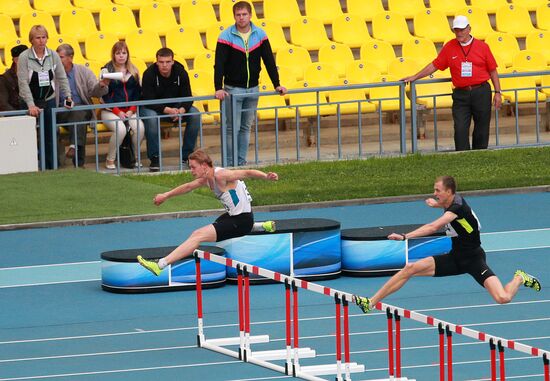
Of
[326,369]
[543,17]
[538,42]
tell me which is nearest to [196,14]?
[538,42]

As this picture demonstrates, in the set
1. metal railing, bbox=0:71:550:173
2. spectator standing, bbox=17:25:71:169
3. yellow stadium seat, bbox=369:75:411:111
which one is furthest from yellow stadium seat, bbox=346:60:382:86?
spectator standing, bbox=17:25:71:169

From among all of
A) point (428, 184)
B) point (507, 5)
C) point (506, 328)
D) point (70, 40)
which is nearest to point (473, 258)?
point (506, 328)

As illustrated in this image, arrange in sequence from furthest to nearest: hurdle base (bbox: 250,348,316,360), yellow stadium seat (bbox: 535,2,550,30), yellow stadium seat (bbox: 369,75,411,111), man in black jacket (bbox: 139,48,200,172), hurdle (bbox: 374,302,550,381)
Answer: yellow stadium seat (bbox: 535,2,550,30) → yellow stadium seat (bbox: 369,75,411,111) → man in black jacket (bbox: 139,48,200,172) → hurdle base (bbox: 250,348,316,360) → hurdle (bbox: 374,302,550,381)

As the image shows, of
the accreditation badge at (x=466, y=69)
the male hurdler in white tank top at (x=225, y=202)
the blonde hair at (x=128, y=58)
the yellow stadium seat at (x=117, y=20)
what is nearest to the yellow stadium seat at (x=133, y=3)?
the yellow stadium seat at (x=117, y=20)

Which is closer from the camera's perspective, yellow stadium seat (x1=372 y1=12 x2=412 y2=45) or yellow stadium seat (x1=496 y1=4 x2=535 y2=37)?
yellow stadium seat (x1=372 y1=12 x2=412 y2=45)

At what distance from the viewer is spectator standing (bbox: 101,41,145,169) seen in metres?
22.3

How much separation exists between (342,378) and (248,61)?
10727 millimetres

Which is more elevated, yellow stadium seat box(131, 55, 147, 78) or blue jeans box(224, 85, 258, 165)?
yellow stadium seat box(131, 55, 147, 78)

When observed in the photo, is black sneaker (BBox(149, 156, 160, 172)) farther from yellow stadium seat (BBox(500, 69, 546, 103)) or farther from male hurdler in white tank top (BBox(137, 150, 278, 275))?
male hurdler in white tank top (BBox(137, 150, 278, 275))

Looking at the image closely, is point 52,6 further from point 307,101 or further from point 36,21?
point 307,101

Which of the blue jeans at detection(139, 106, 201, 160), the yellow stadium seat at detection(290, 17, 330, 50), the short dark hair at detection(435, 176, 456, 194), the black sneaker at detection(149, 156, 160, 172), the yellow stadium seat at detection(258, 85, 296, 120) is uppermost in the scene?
the yellow stadium seat at detection(290, 17, 330, 50)

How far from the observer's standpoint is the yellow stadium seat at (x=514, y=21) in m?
27.8

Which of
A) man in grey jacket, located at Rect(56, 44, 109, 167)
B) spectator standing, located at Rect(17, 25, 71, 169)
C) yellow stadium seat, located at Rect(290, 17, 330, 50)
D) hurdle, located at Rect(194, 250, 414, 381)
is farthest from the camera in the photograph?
yellow stadium seat, located at Rect(290, 17, 330, 50)

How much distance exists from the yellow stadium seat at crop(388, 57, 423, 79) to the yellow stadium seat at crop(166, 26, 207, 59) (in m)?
3.25
